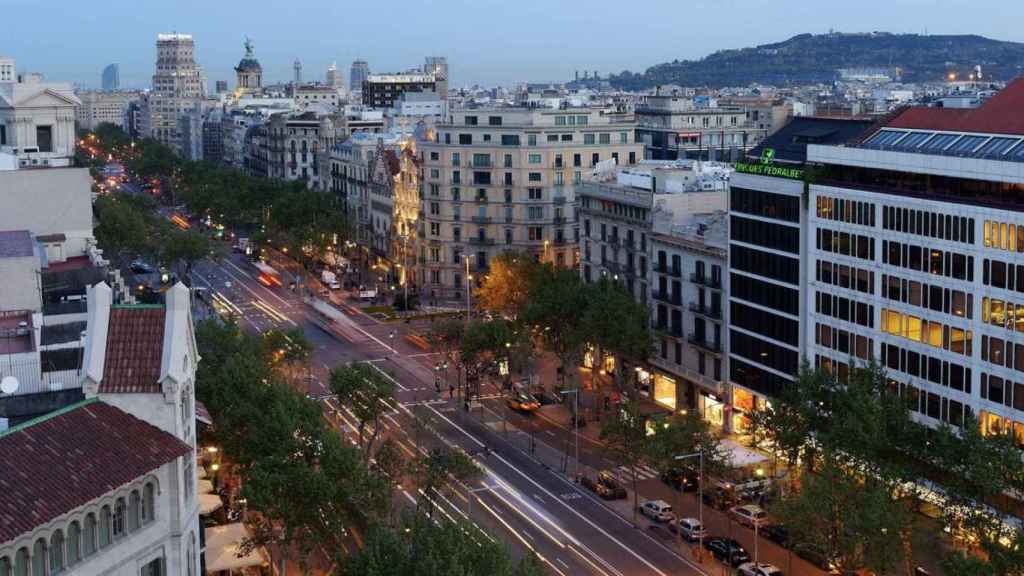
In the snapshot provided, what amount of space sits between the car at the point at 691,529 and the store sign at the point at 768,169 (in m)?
28.8

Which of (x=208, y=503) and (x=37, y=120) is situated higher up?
(x=37, y=120)

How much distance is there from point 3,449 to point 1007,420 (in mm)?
59017

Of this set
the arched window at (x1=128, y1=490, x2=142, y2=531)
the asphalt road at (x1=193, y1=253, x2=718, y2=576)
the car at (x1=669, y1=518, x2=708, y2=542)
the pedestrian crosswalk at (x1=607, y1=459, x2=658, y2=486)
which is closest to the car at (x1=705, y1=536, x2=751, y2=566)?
the car at (x1=669, y1=518, x2=708, y2=542)

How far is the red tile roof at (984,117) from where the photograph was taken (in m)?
89.5

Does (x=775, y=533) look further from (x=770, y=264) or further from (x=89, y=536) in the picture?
(x=89, y=536)

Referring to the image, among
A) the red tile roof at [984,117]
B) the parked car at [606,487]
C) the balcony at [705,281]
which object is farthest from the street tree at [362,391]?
the red tile roof at [984,117]

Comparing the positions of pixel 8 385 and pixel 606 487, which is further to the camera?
pixel 606 487

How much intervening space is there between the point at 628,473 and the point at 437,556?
49.2m

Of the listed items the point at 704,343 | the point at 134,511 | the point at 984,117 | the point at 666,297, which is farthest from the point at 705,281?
the point at 134,511

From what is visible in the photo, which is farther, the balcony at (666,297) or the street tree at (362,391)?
the balcony at (666,297)

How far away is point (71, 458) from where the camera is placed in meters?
49.2

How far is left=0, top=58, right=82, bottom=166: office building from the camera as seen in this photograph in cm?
12875

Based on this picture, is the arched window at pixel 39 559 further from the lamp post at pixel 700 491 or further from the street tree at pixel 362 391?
the street tree at pixel 362 391

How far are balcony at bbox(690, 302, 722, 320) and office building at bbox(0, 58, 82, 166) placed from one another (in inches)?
2221
